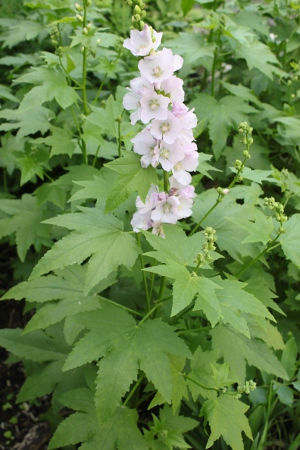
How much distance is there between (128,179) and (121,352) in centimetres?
66

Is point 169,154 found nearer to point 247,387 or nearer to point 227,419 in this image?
point 247,387

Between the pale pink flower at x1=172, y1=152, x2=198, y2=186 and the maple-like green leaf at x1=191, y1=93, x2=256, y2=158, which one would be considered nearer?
the pale pink flower at x1=172, y1=152, x2=198, y2=186

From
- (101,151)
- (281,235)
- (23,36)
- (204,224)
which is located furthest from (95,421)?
(23,36)

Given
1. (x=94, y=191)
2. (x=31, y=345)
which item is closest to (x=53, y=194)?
(x=94, y=191)

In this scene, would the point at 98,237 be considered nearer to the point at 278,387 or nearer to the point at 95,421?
the point at 95,421

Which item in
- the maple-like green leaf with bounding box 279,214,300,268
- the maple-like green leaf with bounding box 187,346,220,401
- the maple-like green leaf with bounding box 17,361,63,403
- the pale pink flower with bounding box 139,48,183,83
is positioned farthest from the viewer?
the maple-like green leaf with bounding box 17,361,63,403

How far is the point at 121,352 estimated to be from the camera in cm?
164

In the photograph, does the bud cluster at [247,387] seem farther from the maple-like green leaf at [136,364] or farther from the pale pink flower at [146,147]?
the pale pink flower at [146,147]

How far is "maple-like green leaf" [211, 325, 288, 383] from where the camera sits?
6.35 feet

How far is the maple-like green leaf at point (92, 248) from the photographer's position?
5.28 feet

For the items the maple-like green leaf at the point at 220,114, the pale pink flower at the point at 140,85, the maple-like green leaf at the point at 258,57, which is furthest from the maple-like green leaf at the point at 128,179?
the maple-like green leaf at the point at 258,57

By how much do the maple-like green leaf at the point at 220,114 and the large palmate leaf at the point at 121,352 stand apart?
4.98ft

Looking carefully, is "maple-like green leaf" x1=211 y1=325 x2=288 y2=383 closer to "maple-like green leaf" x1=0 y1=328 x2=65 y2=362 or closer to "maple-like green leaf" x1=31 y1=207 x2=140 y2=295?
"maple-like green leaf" x1=31 y1=207 x2=140 y2=295

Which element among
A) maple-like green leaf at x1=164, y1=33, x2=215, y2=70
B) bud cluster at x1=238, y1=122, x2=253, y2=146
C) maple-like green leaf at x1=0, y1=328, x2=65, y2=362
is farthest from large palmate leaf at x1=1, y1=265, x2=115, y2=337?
maple-like green leaf at x1=164, y1=33, x2=215, y2=70
